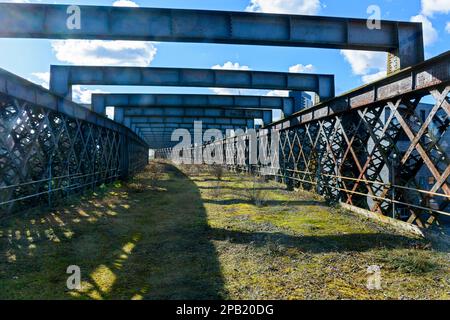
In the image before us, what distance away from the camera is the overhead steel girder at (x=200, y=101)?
1889 centimetres

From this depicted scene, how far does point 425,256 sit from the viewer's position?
5758 mm

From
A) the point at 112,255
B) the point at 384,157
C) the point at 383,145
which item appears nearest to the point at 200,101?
the point at 383,145

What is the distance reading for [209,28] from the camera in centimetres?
920

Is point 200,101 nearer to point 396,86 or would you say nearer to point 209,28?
point 209,28

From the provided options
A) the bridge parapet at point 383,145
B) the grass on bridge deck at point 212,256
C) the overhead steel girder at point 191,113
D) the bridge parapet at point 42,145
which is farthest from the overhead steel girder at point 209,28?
the overhead steel girder at point 191,113

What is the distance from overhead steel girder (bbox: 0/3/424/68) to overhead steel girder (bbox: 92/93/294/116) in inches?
361

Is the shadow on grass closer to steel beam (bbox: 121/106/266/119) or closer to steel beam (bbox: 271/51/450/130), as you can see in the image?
steel beam (bbox: 271/51/450/130)

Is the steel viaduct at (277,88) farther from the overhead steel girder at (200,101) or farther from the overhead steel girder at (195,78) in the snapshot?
the overhead steel girder at (200,101)

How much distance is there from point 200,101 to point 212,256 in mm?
14848

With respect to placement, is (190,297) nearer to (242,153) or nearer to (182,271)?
(182,271)

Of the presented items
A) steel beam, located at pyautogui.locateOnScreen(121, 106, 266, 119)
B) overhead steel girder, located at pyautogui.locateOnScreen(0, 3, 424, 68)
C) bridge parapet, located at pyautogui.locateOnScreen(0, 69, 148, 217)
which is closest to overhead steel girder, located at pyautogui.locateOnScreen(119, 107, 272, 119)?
steel beam, located at pyautogui.locateOnScreen(121, 106, 266, 119)

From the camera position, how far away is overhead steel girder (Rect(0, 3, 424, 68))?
8.48 meters

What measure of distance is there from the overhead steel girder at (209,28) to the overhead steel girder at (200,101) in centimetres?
917
